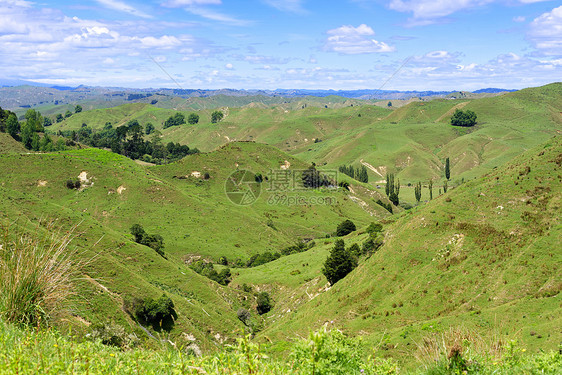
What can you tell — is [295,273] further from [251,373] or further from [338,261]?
[251,373]

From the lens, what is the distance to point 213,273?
69.6 meters

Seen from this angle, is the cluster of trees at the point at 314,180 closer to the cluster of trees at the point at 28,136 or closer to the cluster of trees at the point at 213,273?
the cluster of trees at the point at 213,273

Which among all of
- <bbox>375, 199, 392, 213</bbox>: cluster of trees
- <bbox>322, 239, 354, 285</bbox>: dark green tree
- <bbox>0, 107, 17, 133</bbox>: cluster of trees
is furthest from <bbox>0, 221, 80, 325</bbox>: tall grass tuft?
<bbox>0, 107, 17, 133</bbox>: cluster of trees

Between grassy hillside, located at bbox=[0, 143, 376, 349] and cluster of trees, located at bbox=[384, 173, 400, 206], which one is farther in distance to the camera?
cluster of trees, located at bbox=[384, 173, 400, 206]

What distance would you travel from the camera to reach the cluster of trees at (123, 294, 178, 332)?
38219 mm

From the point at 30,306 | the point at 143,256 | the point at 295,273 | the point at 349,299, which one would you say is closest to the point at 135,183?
the point at 143,256

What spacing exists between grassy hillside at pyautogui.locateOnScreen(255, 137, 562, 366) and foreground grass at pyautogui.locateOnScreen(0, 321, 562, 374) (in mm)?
17660

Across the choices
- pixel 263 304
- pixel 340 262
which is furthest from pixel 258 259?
pixel 340 262

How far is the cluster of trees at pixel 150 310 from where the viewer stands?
1505 inches

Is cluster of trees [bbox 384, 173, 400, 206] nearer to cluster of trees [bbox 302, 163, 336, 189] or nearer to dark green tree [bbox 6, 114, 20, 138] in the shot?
cluster of trees [bbox 302, 163, 336, 189]

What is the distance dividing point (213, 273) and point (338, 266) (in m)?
28.6

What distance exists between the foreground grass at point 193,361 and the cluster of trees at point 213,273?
61399mm

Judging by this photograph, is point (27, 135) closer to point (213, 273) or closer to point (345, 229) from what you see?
point (213, 273)

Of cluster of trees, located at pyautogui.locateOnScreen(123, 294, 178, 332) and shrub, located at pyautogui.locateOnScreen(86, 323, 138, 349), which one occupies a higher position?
shrub, located at pyautogui.locateOnScreen(86, 323, 138, 349)
